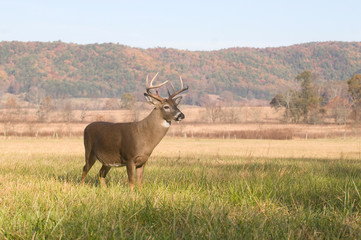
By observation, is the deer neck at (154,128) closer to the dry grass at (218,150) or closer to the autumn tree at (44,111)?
the dry grass at (218,150)

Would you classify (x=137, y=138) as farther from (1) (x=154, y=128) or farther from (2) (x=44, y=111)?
(2) (x=44, y=111)

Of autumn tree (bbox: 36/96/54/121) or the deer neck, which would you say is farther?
autumn tree (bbox: 36/96/54/121)

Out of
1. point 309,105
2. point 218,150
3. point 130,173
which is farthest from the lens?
point 309,105

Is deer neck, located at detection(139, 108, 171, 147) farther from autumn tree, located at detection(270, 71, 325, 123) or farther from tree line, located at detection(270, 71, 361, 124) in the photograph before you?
autumn tree, located at detection(270, 71, 325, 123)

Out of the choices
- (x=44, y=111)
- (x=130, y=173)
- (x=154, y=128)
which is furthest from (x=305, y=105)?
(x=130, y=173)

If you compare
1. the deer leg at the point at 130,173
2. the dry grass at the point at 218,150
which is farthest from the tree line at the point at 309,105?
the deer leg at the point at 130,173

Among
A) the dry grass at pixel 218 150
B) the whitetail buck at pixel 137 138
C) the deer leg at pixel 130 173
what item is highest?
the whitetail buck at pixel 137 138

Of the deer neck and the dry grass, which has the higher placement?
the deer neck

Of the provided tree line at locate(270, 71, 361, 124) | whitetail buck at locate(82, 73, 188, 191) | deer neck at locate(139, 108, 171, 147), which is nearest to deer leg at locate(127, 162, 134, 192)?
whitetail buck at locate(82, 73, 188, 191)

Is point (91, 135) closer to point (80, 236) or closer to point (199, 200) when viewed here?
point (199, 200)

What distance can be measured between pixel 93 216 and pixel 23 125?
78928 mm

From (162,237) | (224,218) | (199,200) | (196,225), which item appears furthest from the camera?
(199,200)

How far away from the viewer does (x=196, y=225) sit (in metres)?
4.41

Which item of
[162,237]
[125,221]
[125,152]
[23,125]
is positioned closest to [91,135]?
[125,152]
